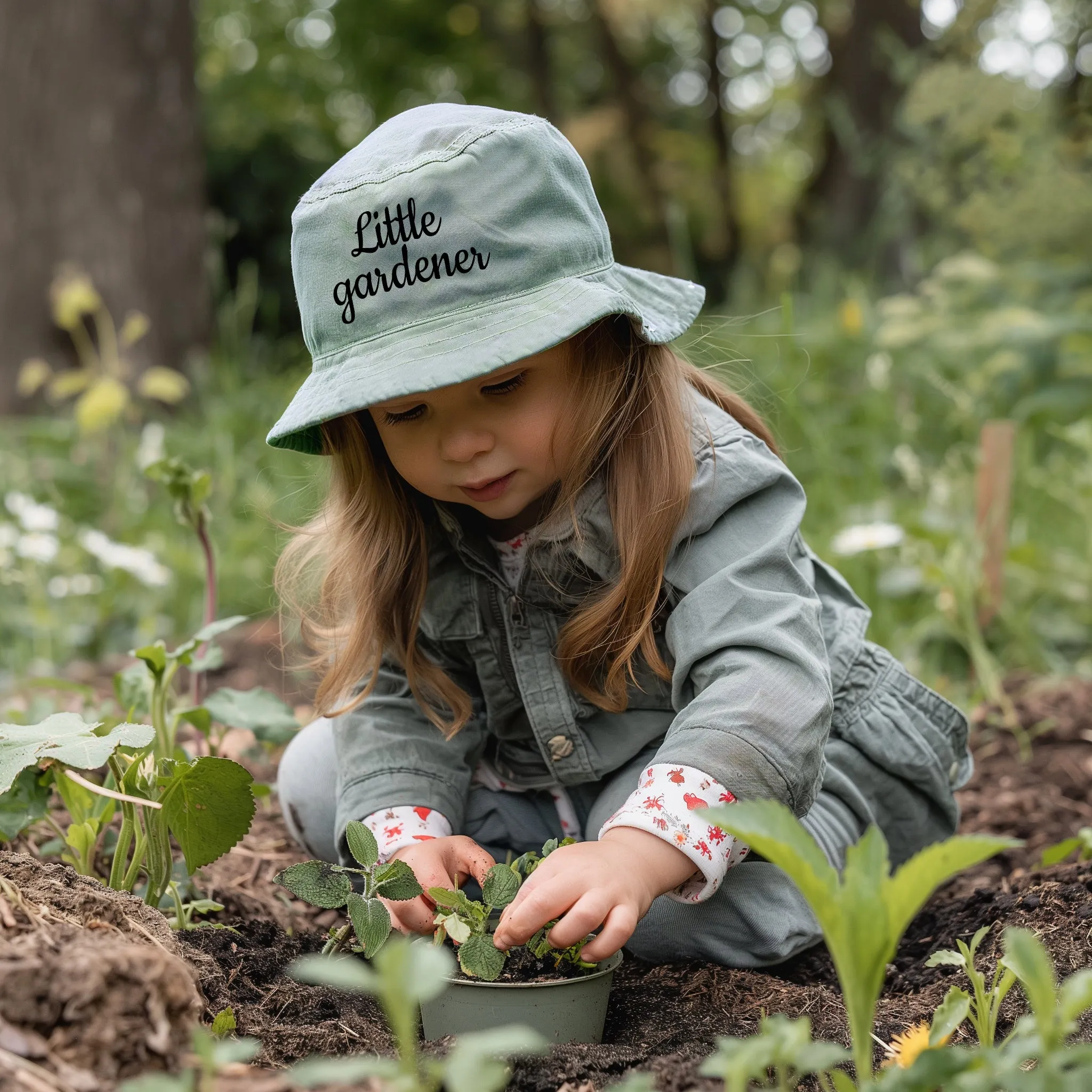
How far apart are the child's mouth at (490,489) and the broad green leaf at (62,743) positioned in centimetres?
47

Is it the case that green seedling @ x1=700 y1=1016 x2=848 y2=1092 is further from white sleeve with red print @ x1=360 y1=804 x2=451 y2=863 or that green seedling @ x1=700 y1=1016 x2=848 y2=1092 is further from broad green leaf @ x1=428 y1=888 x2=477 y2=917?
white sleeve with red print @ x1=360 y1=804 x2=451 y2=863

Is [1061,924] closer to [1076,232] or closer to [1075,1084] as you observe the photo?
[1075,1084]

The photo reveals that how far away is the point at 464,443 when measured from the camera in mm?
1471

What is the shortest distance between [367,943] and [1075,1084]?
698mm

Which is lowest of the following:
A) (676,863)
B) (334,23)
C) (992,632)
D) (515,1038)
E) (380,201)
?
(992,632)

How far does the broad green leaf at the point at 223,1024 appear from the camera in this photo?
1.10 m

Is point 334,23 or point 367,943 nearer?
point 367,943

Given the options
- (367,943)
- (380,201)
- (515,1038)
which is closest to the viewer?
(515,1038)

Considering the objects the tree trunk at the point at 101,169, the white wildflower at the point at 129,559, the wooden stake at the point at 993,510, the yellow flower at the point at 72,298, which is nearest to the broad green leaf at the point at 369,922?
the white wildflower at the point at 129,559

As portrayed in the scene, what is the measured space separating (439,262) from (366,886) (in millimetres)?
677

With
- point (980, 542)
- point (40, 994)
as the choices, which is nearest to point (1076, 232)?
point (980, 542)

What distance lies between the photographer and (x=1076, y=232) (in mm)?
4164

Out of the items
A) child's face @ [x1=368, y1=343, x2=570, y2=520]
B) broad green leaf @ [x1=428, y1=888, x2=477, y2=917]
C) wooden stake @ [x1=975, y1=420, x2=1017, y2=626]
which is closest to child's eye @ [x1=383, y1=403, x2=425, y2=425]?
child's face @ [x1=368, y1=343, x2=570, y2=520]

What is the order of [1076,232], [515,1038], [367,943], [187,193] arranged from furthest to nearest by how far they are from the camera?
[187,193] → [1076,232] → [367,943] → [515,1038]
